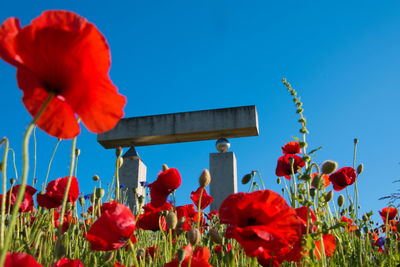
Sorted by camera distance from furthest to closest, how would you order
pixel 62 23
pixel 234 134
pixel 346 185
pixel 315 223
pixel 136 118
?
1. pixel 136 118
2. pixel 234 134
3. pixel 346 185
4. pixel 315 223
5. pixel 62 23

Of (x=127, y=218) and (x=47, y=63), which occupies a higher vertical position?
(x=47, y=63)

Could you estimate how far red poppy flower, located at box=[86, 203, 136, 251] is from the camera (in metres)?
0.87

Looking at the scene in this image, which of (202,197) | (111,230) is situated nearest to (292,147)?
(202,197)

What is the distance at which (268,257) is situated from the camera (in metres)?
0.95

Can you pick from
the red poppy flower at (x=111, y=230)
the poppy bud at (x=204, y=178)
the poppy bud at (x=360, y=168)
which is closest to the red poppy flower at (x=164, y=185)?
the poppy bud at (x=204, y=178)

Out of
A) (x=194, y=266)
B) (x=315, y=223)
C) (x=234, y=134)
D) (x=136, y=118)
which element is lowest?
(x=194, y=266)

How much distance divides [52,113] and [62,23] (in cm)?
16

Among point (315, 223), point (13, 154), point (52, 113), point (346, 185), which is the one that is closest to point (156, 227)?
point (13, 154)

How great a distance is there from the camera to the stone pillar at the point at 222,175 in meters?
5.58

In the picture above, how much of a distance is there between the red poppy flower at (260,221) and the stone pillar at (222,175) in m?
4.76

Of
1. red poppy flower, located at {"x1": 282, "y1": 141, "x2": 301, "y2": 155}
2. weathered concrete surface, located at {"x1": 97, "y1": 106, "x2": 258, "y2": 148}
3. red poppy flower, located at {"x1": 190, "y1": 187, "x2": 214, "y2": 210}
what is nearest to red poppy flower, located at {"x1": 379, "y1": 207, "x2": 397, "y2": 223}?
red poppy flower, located at {"x1": 282, "y1": 141, "x2": 301, "y2": 155}

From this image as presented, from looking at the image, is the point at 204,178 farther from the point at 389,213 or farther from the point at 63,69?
the point at 389,213

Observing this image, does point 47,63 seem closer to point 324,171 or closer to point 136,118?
point 324,171

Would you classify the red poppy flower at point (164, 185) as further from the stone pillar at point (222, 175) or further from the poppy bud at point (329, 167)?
the stone pillar at point (222, 175)
